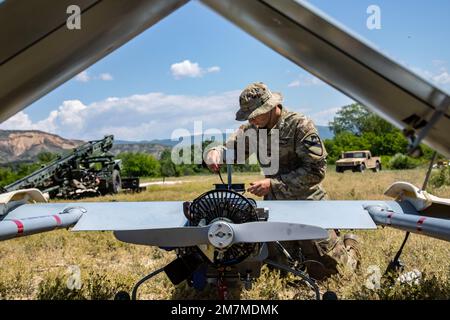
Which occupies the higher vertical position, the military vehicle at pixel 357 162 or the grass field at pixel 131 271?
the grass field at pixel 131 271

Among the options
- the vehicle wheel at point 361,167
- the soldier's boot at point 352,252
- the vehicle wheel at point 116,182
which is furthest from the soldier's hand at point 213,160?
the vehicle wheel at point 361,167

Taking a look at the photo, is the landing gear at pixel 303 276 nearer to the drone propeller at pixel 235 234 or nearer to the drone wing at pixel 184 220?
the drone wing at pixel 184 220

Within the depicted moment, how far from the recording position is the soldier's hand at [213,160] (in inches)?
192

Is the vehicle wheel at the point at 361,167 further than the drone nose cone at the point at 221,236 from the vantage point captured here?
Yes

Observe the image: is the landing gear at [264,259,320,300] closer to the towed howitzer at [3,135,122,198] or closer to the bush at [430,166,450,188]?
the bush at [430,166,450,188]

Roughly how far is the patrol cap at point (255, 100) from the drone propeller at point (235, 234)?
2339 millimetres

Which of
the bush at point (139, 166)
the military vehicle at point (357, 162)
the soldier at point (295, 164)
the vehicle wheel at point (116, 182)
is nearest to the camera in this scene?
the soldier at point (295, 164)

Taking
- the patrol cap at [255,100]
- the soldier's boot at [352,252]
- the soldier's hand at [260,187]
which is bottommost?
the soldier's boot at [352,252]

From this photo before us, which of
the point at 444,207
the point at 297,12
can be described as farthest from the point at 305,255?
the point at 297,12

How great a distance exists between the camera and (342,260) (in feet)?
18.2

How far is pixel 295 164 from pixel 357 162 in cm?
2516

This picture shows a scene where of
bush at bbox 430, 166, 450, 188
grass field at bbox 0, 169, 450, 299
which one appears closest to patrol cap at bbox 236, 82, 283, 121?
grass field at bbox 0, 169, 450, 299

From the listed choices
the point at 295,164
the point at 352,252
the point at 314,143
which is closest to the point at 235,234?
the point at 314,143

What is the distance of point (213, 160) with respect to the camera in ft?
16.3
